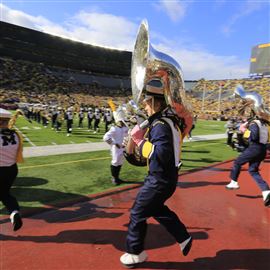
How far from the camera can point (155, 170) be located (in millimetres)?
3111

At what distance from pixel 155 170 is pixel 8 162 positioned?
2187 mm

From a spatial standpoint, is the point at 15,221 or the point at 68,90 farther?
the point at 68,90

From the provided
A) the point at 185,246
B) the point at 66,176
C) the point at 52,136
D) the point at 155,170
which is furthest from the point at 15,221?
the point at 52,136

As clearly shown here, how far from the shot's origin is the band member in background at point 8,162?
4.02 meters

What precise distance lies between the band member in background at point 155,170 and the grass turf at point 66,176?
238 centimetres

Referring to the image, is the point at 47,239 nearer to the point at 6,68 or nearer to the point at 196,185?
the point at 196,185

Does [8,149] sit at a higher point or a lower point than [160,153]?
lower

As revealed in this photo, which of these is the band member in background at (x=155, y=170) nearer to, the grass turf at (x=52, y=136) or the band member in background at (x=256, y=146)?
the band member in background at (x=256, y=146)

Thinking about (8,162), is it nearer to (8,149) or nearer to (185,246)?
(8,149)

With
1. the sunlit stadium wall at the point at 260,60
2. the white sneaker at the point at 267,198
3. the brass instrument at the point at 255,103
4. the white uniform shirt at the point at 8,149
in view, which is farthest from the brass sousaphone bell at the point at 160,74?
the sunlit stadium wall at the point at 260,60

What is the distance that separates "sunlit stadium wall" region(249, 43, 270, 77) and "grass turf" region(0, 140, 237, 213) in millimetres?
38214

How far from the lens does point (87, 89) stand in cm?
5700

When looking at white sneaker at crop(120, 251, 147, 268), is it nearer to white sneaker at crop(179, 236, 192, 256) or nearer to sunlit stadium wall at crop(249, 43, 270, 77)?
white sneaker at crop(179, 236, 192, 256)

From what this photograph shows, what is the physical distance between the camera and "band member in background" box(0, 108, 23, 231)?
4.02 metres
